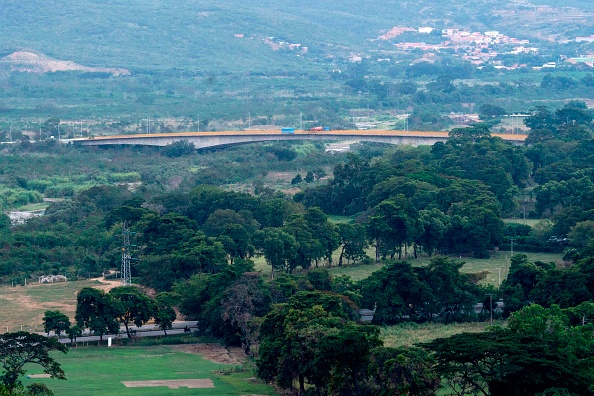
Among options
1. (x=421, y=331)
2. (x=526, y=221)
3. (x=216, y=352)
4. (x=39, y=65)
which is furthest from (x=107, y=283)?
(x=39, y=65)

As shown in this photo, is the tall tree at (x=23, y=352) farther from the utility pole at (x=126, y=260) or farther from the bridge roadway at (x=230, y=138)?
the bridge roadway at (x=230, y=138)

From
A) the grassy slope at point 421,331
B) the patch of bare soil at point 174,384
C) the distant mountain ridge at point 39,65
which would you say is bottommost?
the patch of bare soil at point 174,384

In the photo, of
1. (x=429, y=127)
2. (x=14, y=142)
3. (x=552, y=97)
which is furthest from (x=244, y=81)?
(x=14, y=142)

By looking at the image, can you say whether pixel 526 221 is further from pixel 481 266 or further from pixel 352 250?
pixel 352 250

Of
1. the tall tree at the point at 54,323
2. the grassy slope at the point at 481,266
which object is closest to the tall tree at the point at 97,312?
the tall tree at the point at 54,323

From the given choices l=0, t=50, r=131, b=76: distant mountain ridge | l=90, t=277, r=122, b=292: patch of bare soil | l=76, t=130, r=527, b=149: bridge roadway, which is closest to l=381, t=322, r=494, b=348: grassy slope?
l=90, t=277, r=122, b=292: patch of bare soil

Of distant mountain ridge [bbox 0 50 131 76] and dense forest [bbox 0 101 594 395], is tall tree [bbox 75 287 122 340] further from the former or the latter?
distant mountain ridge [bbox 0 50 131 76]
